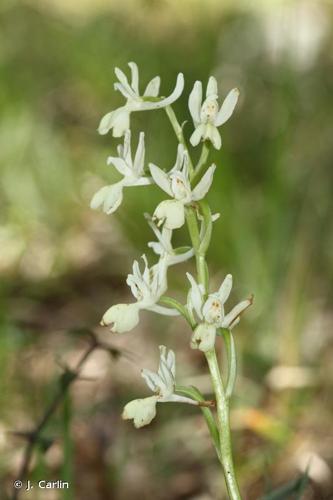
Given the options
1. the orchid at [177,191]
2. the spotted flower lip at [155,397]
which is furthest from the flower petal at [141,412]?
the orchid at [177,191]

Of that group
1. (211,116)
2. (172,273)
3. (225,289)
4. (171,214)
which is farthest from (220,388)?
(172,273)

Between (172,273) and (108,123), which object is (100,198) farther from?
(172,273)

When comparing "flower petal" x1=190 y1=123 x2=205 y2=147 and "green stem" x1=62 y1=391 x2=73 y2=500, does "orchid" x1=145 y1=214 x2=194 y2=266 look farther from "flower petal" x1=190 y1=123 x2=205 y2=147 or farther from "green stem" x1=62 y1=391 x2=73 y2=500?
"green stem" x1=62 y1=391 x2=73 y2=500

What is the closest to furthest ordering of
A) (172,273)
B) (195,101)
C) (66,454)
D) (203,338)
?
(203,338), (195,101), (66,454), (172,273)

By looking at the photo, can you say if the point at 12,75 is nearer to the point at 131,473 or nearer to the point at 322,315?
the point at 322,315

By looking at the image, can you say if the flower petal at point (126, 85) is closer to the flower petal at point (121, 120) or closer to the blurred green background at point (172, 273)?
the flower petal at point (121, 120)

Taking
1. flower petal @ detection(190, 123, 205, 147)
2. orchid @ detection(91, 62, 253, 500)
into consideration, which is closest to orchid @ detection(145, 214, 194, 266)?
orchid @ detection(91, 62, 253, 500)
